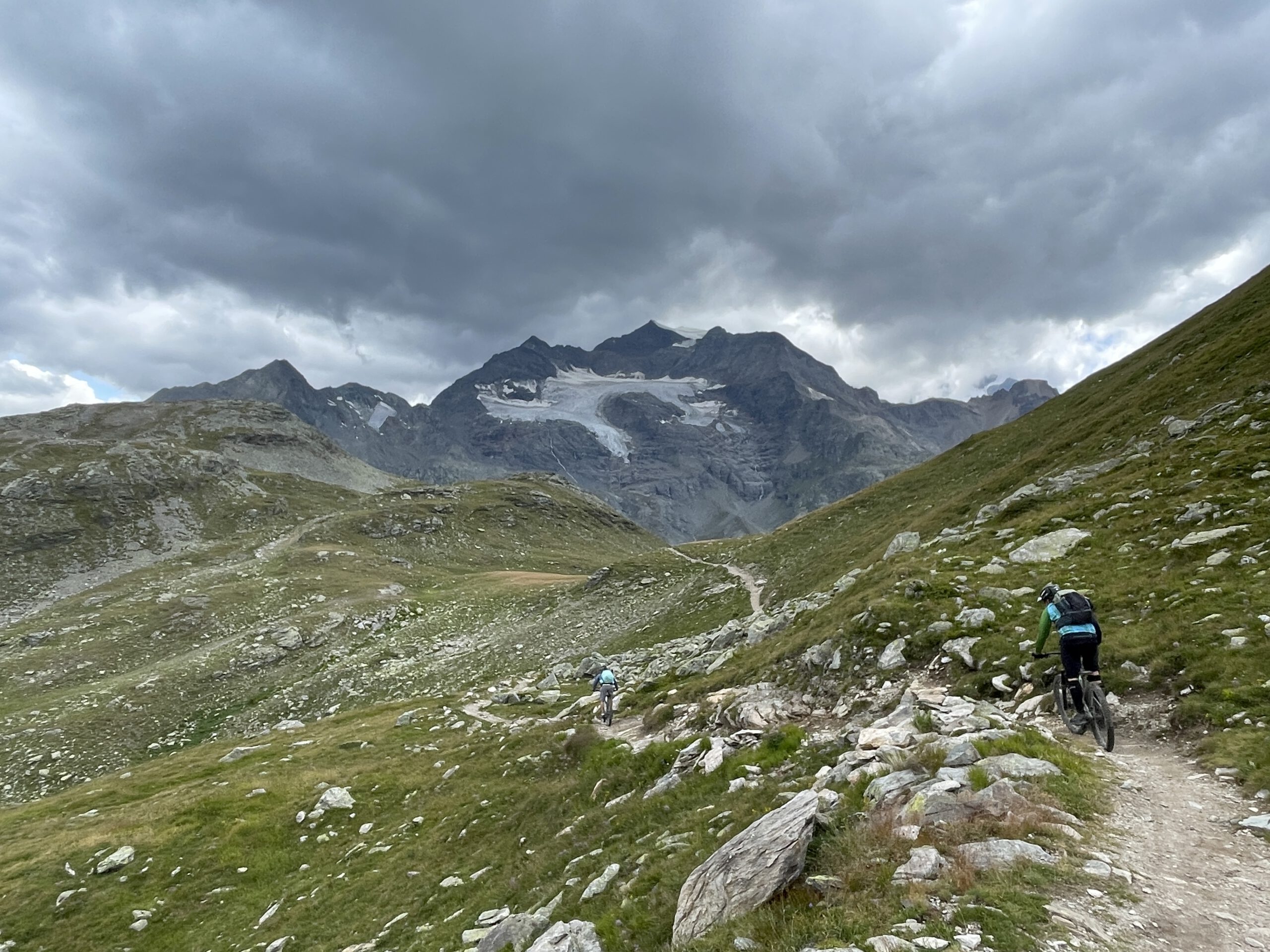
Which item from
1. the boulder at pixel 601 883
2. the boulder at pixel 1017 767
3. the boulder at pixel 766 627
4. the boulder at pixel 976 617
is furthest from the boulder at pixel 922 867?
the boulder at pixel 766 627

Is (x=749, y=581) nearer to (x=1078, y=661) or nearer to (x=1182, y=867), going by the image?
(x=1078, y=661)

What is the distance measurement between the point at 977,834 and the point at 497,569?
123008 millimetres

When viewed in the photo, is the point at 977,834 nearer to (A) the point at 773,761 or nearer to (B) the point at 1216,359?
(A) the point at 773,761

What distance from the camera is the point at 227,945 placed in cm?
1780

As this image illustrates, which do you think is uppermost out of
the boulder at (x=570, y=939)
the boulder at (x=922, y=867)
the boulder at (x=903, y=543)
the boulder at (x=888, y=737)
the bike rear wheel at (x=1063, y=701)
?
the boulder at (x=903, y=543)

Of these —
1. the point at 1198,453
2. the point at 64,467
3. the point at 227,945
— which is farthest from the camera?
the point at 64,467

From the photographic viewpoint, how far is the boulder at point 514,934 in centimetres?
1118

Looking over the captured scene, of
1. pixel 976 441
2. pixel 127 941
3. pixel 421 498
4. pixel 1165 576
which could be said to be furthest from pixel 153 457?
pixel 1165 576

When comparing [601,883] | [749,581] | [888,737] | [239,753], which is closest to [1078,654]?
[888,737]

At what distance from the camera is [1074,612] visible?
503 inches

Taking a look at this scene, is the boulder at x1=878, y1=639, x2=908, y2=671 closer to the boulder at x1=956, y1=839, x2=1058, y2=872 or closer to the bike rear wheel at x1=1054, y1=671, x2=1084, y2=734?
the bike rear wheel at x1=1054, y1=671, x2=1084, y2=734

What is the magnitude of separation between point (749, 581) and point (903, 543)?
1960 cm

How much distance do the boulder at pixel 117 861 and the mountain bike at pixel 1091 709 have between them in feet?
112

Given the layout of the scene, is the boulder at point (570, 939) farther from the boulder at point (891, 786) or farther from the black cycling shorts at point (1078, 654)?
the black cycling shorts at point (1078, 654)
